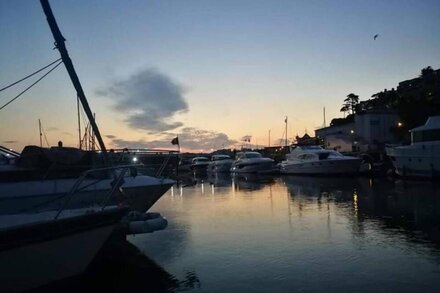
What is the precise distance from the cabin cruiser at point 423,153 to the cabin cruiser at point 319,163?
6.61 meters

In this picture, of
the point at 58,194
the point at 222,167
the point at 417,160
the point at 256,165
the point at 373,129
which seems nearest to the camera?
the point at 58,194

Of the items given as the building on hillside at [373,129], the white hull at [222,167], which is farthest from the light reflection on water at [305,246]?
the building on hillside at [373,129]

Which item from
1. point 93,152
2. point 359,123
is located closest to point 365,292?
point 93,152

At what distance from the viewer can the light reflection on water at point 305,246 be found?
900cm

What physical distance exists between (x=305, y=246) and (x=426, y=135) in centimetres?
2612

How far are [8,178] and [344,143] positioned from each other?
7132 centimetres

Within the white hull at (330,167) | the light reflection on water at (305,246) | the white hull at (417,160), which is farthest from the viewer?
the white hull at (330,167)

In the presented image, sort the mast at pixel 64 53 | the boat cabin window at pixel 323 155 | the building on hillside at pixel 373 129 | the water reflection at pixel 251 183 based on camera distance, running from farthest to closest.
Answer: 1. the building on hillside at pixel 373 129
2. the boat cabin window at pixel 323 155
3. the water reflection at pixel 251 183
4. the mast at pixel 64 53

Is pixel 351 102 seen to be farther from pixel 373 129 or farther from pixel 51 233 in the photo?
pixel 51 233

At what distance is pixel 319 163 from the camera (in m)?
44.3

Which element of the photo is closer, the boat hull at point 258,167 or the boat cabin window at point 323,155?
the boat cabin window at point 323,155

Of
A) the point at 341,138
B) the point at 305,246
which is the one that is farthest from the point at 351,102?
the point at 305,246

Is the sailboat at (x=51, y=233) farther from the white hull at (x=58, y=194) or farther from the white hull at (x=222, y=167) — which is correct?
the white hull at (x=222, y=167)

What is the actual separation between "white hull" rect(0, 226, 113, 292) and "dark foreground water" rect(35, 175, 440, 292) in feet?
1.75
